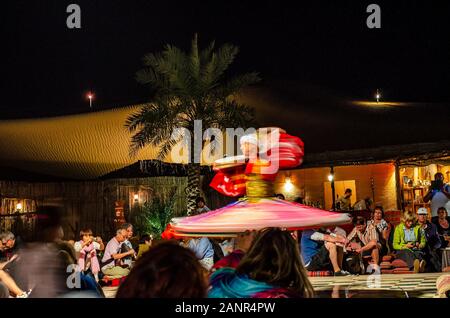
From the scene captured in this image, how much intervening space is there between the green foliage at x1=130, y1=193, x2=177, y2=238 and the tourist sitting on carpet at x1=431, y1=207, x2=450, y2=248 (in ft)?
30.1

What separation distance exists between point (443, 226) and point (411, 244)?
1.10m

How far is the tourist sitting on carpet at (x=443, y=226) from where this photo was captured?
486 inches

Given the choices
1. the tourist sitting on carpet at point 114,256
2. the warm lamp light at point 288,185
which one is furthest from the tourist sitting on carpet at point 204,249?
the warm lamp light at point 288,185

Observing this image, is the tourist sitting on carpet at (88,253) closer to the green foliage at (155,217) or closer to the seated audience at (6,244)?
the seated audience at (6,244)

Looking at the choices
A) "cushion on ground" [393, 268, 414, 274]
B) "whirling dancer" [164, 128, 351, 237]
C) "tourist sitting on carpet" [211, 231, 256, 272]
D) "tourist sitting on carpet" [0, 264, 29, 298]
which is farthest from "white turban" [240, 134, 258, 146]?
"cushion on ground" [393, 268, 414, 274]

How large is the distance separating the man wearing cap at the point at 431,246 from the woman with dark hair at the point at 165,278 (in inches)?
419

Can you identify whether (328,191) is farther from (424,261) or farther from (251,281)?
(251,281)

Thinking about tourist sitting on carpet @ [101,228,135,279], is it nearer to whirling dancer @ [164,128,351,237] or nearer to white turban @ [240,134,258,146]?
whirling dancer @ [164,128,351,237]

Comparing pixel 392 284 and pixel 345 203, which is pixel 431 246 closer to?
pixel 392 284

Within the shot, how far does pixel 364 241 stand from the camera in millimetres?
12336

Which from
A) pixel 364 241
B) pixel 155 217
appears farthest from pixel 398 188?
pixel 155 217

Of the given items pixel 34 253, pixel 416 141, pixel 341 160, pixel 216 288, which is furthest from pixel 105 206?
pixel 216 288

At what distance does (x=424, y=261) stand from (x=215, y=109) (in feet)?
30.8
